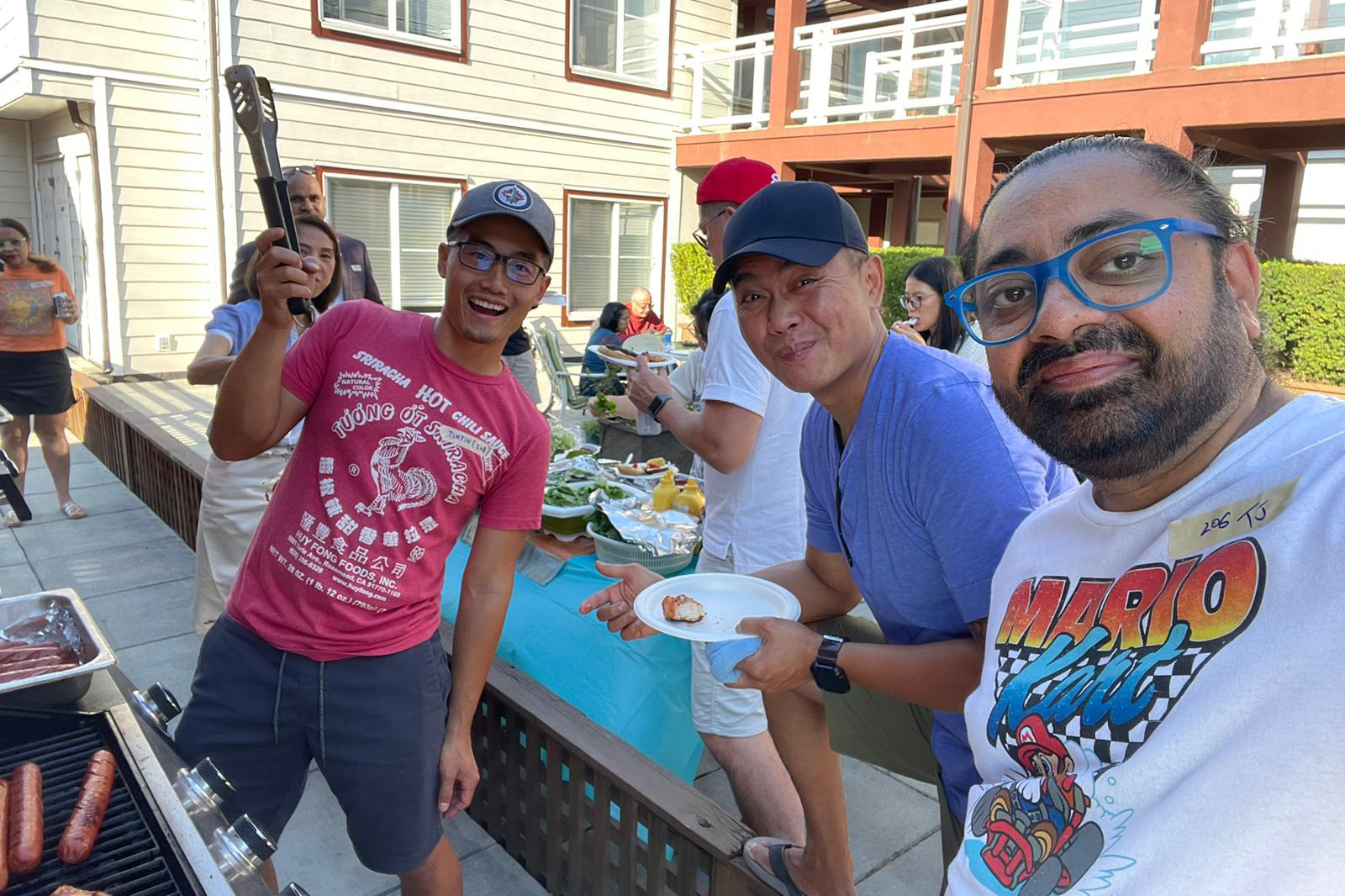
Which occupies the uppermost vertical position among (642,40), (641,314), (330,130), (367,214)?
(642,40)

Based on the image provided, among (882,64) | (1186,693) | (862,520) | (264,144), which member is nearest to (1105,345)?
(1186,693)

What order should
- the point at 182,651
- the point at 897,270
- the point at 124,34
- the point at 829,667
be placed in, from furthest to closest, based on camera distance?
the point at 897,270 < the point at 124,34 < the point at 182,651 < the point at 829,667

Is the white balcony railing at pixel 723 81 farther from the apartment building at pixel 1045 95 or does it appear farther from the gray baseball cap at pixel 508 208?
the gray baseball cap at pixel 508 208

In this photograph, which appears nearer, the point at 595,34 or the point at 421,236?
the point at 421,236

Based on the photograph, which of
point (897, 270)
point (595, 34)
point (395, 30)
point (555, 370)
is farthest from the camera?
point (595, 34)

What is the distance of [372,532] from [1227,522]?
1.69 m

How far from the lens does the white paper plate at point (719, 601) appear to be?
1958mm

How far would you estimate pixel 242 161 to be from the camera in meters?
9.73

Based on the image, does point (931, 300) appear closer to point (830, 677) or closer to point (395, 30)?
point (830, 677)

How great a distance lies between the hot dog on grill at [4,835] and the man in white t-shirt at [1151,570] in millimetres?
1520

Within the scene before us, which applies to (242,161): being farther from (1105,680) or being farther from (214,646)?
(1105,680)

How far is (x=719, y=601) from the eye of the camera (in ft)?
7.22

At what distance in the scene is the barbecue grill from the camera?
1429mm

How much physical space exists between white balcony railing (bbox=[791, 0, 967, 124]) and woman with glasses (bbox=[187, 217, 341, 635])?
978cm
